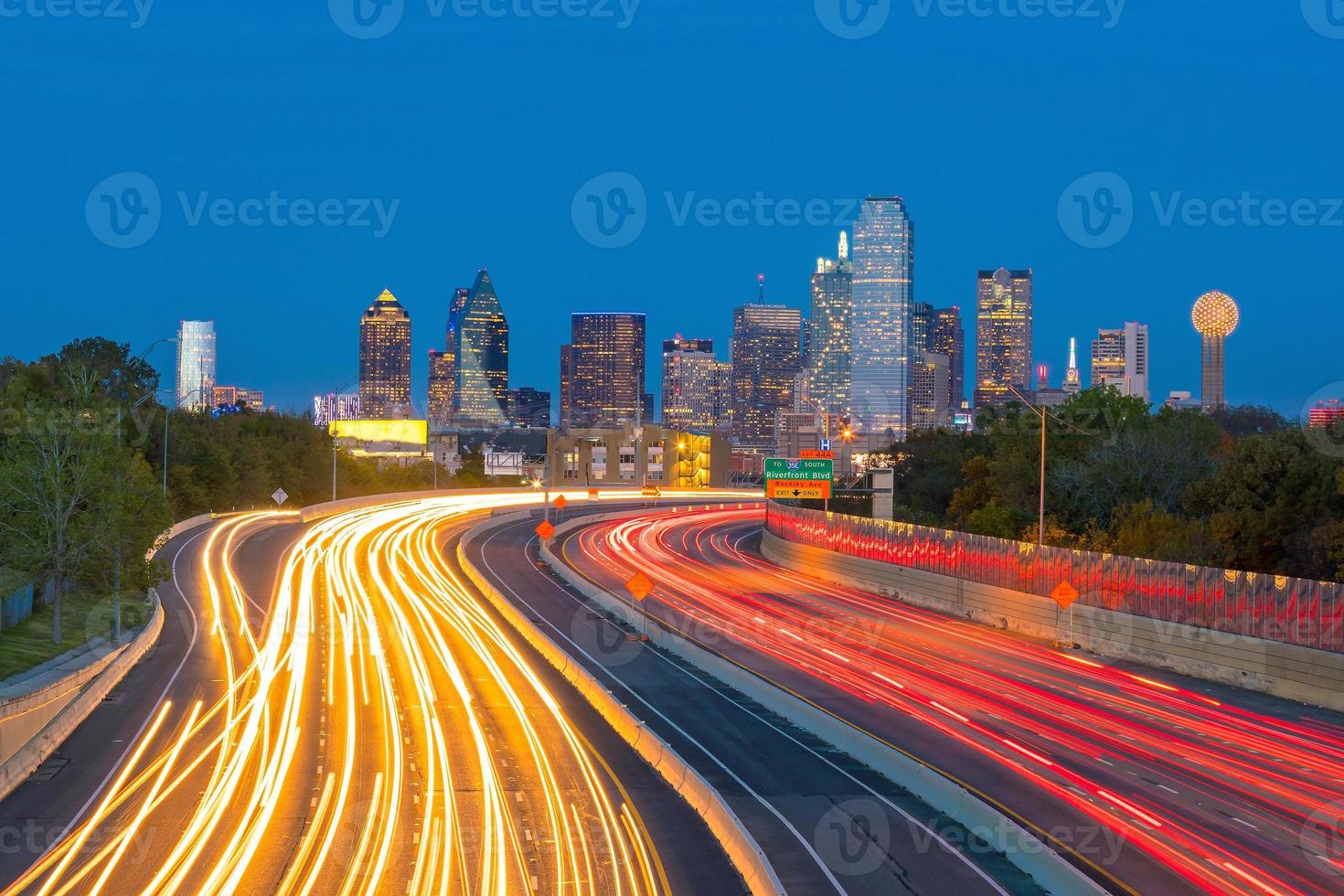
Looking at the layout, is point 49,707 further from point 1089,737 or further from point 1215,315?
point 1215,315

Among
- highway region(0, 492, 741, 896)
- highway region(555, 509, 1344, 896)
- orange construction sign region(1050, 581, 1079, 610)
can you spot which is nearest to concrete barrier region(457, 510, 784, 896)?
highway region(0, 492, 741, 896)

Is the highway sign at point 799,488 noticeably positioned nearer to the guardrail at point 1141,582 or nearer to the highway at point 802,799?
the guardrail at point 1141,582

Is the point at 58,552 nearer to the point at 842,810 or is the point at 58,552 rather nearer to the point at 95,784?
the point at 95,784

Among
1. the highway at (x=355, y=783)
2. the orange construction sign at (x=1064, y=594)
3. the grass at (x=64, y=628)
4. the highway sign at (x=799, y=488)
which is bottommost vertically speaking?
the highway at (x=355, y=783)

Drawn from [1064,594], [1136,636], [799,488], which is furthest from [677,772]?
[799,488]

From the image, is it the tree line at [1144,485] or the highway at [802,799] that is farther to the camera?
the tree line at [1144,485]

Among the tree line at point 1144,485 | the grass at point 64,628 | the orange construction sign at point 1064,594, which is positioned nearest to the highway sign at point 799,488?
the tree line at point 1144,485

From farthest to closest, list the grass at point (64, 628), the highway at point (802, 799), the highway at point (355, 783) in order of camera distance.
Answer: the grass at point (64, 628) < the highway at point (355, 783) < the highway at point (802, 799)

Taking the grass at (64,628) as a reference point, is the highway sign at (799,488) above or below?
above
